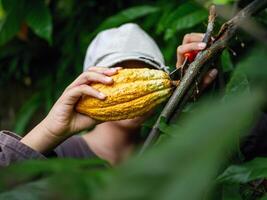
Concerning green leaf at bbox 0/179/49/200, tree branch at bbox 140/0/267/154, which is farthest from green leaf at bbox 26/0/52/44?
green leaf at bbox 0/179/49/200

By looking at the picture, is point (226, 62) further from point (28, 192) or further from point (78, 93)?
point (28, 192)

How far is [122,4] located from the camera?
2.40 metres

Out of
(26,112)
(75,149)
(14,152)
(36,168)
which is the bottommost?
(26,112)

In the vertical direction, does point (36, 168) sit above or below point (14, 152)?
above

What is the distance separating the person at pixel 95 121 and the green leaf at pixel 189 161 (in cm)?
52

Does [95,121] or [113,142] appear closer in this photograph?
[95,121]

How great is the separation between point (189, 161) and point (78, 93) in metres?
0.73

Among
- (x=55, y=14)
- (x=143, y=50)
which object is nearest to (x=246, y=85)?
(x=143, y=50)

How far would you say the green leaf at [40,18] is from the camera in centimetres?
204

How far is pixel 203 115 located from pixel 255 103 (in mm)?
26

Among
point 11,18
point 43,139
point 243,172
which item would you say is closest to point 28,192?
point 243,172

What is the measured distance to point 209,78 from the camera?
3.03ft

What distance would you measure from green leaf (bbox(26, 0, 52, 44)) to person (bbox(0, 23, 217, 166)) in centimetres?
53

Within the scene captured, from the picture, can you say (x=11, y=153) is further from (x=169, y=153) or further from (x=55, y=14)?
(x=55, y=14)
